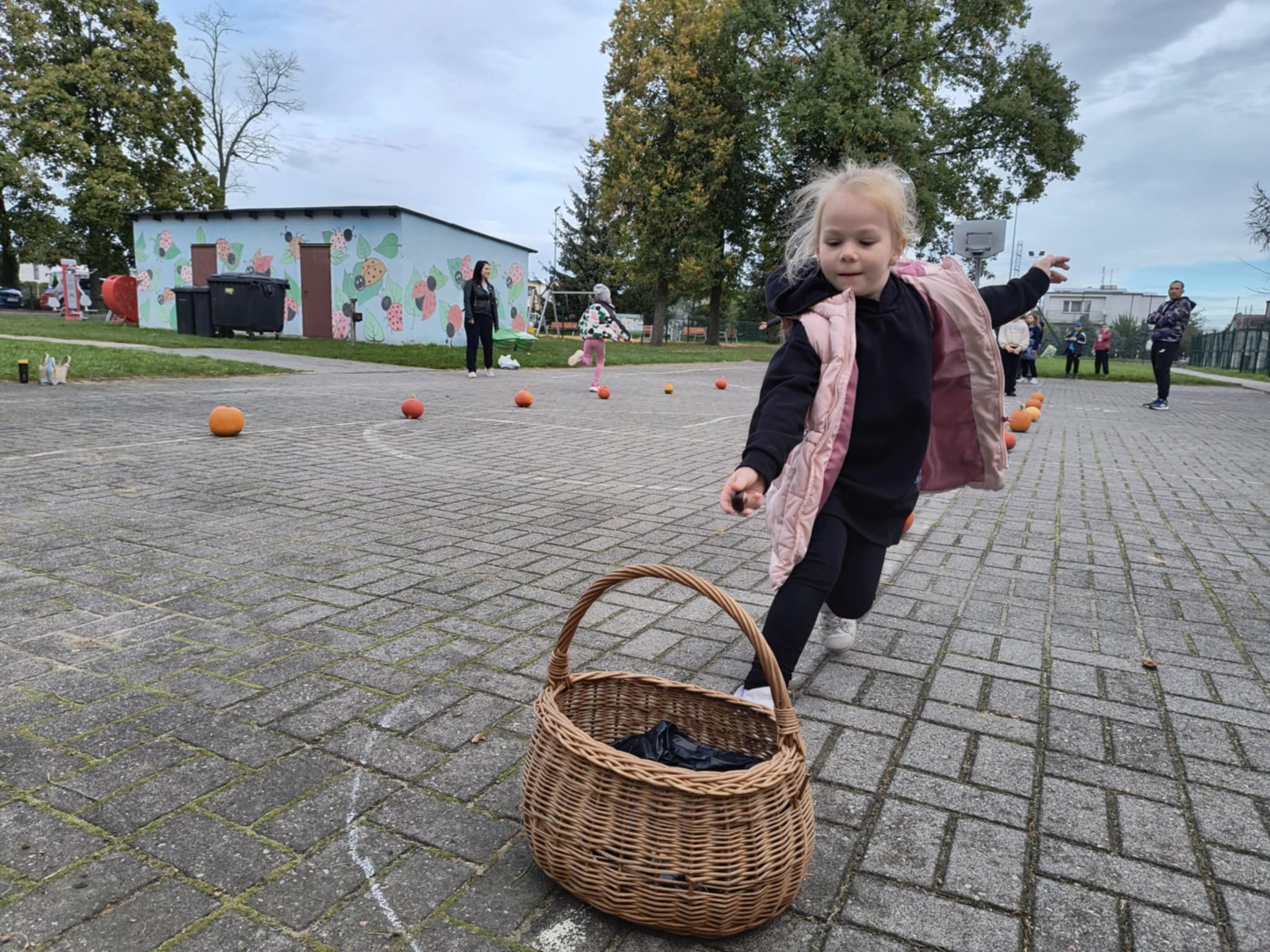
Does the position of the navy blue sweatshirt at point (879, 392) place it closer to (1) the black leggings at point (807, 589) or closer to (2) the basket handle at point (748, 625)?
(1) the black leggings at point (807, 589)

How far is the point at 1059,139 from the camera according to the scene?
3328 cm

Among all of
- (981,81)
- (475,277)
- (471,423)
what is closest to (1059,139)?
(981,81)

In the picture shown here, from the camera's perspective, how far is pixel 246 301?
76.0ft

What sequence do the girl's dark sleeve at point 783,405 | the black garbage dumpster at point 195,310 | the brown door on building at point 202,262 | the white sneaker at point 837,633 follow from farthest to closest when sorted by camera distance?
the brown door on building at point 202,262
the black garbage dumpster at point 195,310
the white sneaker at point 837,633
the girl's dark sleeve at point 783,405

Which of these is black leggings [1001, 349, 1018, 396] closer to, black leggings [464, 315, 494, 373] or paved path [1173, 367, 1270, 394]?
black leggings [464, 315, 494, 373]

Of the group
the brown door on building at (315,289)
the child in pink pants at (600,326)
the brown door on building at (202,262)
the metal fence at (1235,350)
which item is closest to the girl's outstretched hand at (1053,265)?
the child in pink pants at (600,326)

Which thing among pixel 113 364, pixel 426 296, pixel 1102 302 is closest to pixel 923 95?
pixel 426 296

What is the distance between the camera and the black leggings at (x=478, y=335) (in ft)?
50.5

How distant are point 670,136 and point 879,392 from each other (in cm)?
3589

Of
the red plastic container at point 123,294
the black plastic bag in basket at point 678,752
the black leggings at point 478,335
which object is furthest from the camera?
the red plastic container at point 123,294

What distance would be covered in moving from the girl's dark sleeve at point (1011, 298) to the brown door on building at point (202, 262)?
28.8m

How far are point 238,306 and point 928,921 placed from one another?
24815 millimetres

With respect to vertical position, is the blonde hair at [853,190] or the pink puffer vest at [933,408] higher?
the blonde hair at [853,190]

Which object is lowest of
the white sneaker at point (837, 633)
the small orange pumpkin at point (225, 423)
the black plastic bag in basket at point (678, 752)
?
the white sneaker at point (837, 633)
